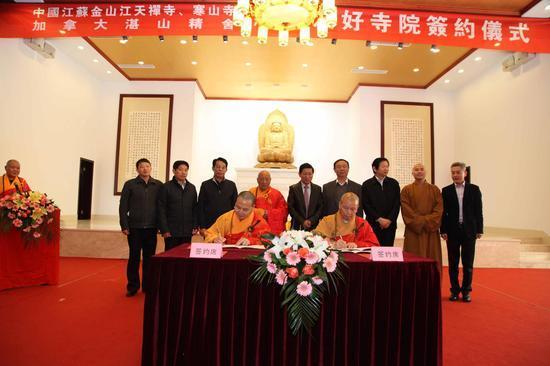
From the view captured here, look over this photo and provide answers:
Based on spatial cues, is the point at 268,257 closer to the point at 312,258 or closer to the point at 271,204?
the point at 312,258

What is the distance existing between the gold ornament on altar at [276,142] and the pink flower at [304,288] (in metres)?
6.47

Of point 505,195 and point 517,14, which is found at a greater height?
point 517,14

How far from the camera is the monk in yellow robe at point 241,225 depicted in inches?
97.3

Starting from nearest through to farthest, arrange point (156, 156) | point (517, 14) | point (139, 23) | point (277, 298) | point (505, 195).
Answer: point (277, 298), point (139, 23), point (517, 14), point (505, 195), point (156, 156)

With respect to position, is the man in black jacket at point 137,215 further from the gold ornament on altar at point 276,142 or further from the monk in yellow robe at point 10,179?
the gold ornament on altar at point 276,142

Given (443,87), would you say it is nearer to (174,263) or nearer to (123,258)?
(123,258)

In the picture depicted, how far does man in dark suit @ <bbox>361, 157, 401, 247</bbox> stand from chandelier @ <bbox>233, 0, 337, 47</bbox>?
4.95 ft

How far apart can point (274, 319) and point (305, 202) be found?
2104mm

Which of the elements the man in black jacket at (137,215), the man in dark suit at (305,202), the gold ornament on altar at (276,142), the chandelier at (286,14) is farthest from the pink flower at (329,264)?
the gold ornament on altar at (276,142)

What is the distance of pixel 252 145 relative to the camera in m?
9.61

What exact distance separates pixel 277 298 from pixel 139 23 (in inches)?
145

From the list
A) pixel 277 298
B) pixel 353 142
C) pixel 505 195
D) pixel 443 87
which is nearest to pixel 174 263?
pixel 277 298

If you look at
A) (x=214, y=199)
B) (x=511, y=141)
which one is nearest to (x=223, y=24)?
(x=214, y=199)

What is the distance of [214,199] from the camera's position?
363cm
